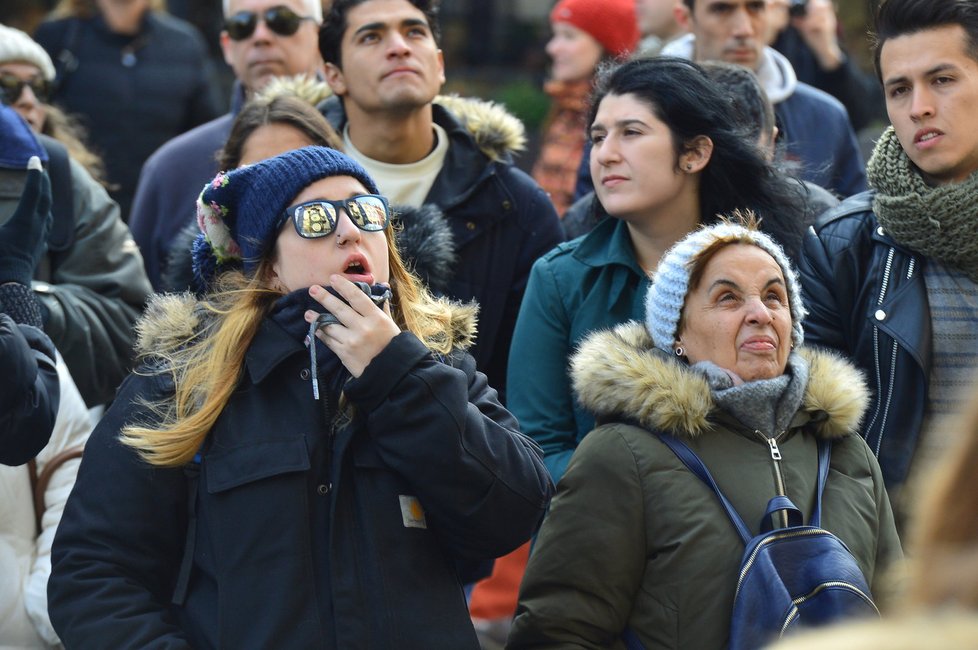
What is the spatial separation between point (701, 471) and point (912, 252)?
1107 mm

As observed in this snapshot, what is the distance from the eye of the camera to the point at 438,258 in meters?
4.17

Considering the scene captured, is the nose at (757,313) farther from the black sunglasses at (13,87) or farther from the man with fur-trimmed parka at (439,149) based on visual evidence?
the black sunglasses at (13,87)

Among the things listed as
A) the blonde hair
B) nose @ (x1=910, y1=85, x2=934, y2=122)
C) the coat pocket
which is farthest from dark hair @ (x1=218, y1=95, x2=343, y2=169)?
nose @ (x1=910, y1=85, x2=934, y2=122)

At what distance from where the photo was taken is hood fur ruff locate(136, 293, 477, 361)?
3256mm

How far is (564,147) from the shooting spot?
20.9 ft

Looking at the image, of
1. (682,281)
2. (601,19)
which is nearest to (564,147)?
(601,19)

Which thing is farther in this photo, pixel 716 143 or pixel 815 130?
pixel 815 130

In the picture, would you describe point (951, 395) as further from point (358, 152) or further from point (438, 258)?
point (358, 152)

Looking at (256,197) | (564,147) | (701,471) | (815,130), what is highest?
(815,130)

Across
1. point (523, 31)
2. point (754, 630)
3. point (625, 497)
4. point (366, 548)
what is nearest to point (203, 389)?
point (366, 548)

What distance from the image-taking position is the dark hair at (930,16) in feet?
13.1

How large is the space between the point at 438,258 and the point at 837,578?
1616mm

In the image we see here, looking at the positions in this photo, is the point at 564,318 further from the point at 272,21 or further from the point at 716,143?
the point at 272,21

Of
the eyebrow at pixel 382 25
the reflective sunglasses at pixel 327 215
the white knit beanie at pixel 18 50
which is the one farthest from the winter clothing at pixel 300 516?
the white knit beanie at pixel 18 50
